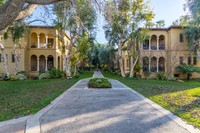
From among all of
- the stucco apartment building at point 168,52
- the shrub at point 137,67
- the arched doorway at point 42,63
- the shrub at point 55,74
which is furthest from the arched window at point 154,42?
the arched doorway at point 42,63

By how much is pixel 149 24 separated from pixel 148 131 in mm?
21042

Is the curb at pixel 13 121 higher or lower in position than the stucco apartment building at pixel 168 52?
lower

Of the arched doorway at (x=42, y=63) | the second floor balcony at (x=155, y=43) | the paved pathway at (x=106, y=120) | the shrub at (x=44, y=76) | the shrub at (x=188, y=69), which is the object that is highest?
the second floor balcony at (x=155, y=43)

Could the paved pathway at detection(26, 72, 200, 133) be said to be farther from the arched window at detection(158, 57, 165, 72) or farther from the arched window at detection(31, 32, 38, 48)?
the arched window at detection(31, 32, 38, 48)

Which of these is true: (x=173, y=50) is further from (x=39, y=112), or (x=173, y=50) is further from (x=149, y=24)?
(x=39, y=112)

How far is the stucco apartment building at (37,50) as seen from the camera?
25.5m

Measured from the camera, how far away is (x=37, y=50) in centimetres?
2714

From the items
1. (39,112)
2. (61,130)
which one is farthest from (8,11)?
(61,130)

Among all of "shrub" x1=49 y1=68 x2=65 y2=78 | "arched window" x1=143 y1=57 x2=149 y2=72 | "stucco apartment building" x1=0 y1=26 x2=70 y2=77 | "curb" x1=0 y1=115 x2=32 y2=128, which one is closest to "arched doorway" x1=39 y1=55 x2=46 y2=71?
"stucco apartment building" x1=0 y1=26 x2=70 y2=77

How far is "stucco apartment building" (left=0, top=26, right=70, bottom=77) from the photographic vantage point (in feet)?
83.8

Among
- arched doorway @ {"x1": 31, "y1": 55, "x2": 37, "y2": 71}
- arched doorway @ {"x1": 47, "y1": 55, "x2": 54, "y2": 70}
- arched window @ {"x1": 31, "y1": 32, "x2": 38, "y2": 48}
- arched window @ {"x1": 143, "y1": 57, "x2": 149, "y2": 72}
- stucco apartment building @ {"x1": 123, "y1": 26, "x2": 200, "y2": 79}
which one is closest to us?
stucco apartment building @ {"x1": 123, "y1": 26, "x2": 200, "y2": 79}

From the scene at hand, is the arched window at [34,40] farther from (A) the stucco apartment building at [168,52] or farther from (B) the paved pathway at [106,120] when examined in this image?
(B) the paved pathway at [106,120]

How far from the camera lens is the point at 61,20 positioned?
Result: 74.2 feet

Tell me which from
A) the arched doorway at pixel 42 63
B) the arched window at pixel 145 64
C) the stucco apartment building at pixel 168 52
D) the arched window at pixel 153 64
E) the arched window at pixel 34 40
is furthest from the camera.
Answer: the arched doorway at pixel 42 63
